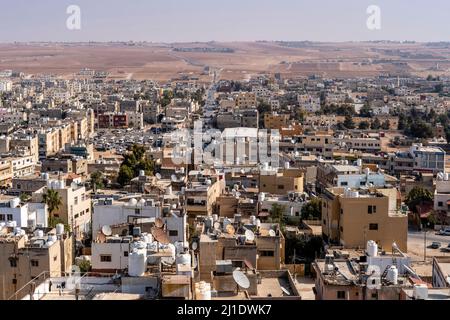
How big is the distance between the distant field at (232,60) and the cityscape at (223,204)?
23.3 meters

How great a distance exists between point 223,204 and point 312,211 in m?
1.20

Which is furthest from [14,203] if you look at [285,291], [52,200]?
[285,291]

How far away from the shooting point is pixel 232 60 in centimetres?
7125

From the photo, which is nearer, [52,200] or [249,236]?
[249,236]

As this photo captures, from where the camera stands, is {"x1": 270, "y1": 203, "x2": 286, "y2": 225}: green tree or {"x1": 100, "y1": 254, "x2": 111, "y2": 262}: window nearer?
{"x1": 100, "y1": 254, "x2": 111, "y2": 262}: window

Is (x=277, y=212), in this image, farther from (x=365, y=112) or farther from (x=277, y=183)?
(x=365, y=112)

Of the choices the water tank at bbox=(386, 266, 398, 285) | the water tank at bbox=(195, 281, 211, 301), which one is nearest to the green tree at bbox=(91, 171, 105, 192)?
the water tank at bbox=(386, 266, 398, 285)

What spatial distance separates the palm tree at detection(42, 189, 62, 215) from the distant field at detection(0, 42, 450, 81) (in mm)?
36393

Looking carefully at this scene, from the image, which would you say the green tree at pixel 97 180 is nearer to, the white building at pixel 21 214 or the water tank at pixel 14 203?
the white building at pixel 21 214

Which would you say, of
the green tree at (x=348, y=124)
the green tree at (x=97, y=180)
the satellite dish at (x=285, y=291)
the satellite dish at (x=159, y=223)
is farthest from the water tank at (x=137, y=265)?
the green tree at (x=348, y=124)

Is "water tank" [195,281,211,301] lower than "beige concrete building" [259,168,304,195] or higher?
higher

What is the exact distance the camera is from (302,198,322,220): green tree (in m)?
9.09

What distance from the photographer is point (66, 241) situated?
21.0 feet

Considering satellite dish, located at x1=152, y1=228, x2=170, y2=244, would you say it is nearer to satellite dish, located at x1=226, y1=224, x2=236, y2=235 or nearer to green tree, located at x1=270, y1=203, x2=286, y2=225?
satellite dish, located at x1=226, y1=224, x2=236, y2=235
